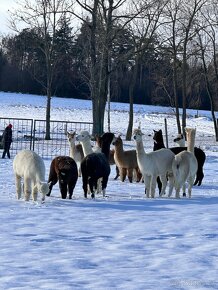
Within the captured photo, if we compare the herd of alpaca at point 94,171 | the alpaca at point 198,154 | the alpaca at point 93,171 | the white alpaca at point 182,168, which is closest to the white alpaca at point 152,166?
the herd of alpaca at point 94,171

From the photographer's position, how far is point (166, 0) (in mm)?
33594

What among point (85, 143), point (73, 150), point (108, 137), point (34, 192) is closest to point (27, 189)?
point (34, 192)

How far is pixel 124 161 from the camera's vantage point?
1520cm

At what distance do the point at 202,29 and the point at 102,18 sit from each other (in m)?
8.16

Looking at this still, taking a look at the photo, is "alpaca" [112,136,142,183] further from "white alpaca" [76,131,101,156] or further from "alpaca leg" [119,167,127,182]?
"white alpaca" [76,131,101,156]

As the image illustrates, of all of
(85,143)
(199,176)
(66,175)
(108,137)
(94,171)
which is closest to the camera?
(66,175)

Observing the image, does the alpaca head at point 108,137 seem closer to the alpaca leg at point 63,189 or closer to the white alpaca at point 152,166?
the white alpaca at point 152,166

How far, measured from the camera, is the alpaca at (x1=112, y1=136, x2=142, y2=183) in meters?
15.2

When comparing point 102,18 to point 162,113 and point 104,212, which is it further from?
point 162,113

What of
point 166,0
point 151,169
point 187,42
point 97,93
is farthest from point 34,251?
point 187,42

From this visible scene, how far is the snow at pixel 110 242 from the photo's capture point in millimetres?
5672

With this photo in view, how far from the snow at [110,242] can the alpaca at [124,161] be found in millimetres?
2050

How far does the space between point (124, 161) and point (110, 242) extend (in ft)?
25.9

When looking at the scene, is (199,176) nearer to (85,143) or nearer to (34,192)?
(85,143)
